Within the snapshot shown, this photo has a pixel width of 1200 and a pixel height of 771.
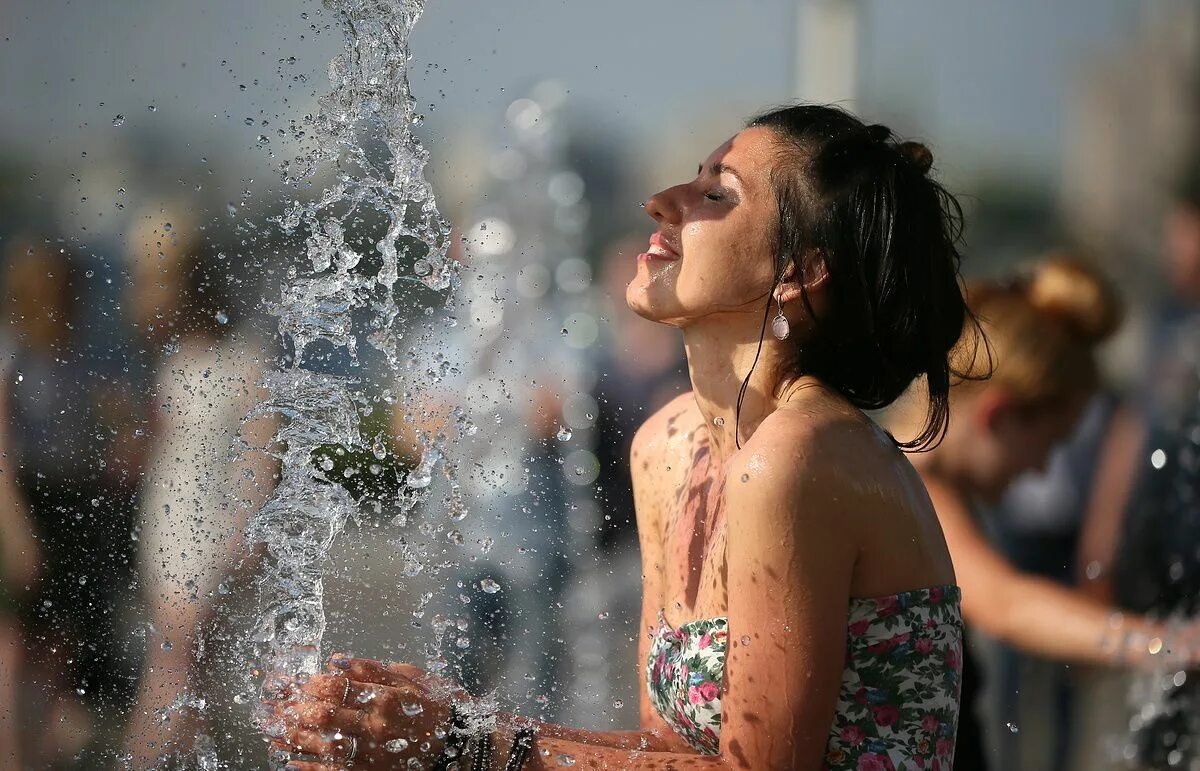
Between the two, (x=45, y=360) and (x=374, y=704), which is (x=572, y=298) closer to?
(x=45, y=360)

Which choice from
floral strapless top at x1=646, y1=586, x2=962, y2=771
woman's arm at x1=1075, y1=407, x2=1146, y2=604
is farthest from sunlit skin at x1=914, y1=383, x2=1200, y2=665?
floral strapless top at x1=646, y1=586, x2=962, y2=771

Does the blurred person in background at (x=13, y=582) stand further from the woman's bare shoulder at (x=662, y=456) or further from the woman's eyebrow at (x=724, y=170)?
the woman's eyebrow at (x=724, y=170)

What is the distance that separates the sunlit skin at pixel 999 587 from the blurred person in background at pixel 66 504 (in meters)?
2.21

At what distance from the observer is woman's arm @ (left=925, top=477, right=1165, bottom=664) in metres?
3.40

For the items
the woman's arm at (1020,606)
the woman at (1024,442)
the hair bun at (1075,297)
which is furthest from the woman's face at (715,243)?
the hair bun at (1075,297)

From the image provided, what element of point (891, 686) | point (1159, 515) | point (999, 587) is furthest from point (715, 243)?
point (1159, 515)

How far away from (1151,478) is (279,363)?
278 cm

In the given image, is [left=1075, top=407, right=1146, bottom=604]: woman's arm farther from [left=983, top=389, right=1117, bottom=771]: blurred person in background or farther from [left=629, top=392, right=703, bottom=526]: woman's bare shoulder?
[left=629, top=392, right=703, bottom=526]: woman's bare shoulder

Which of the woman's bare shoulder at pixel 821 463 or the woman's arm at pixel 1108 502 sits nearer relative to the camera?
the woman's bare shoulder at pixel 821 463

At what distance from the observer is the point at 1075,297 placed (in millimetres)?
3684

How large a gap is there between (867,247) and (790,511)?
0.46 m

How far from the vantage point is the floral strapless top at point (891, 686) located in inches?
73.8

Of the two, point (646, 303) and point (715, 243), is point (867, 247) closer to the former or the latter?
point (715, 243)

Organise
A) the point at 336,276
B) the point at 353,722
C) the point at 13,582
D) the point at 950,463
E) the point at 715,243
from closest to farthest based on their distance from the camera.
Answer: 1. the point at 353,722
2. the point at 715,243
3. the point at 336,276
4. the point at 950,463
5. the point at 13,582
